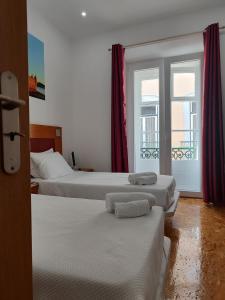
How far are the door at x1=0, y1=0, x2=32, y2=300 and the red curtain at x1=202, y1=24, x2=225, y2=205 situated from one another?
11.1ft

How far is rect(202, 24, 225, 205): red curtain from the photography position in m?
3.38

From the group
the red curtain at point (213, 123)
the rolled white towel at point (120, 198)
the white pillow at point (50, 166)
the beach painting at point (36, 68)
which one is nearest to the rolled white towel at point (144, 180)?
the rolled white towel at point (120, 198)

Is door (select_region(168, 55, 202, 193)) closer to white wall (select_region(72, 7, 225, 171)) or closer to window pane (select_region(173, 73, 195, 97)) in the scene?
window pane (select_region(173, 73, 195, 97))

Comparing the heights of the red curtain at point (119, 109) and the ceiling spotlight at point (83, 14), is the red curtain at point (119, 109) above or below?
below

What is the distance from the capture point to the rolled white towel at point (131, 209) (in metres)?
1.48

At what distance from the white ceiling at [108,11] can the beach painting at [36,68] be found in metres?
0.53

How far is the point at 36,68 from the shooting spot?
3.32 metres

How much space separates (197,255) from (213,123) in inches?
84.0

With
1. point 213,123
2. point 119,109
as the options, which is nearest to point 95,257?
point 213,123

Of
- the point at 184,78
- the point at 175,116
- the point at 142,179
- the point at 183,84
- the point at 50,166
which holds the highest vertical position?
the point at 184,78

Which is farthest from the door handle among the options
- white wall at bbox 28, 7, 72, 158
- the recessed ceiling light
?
the recessed ceiling light

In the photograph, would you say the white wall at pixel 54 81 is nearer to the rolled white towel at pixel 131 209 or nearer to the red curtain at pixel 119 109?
the red curtain at pixel 119 109

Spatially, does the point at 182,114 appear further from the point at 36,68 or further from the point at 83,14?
the point at 36,68

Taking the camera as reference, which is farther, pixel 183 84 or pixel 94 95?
pixel 94 95
